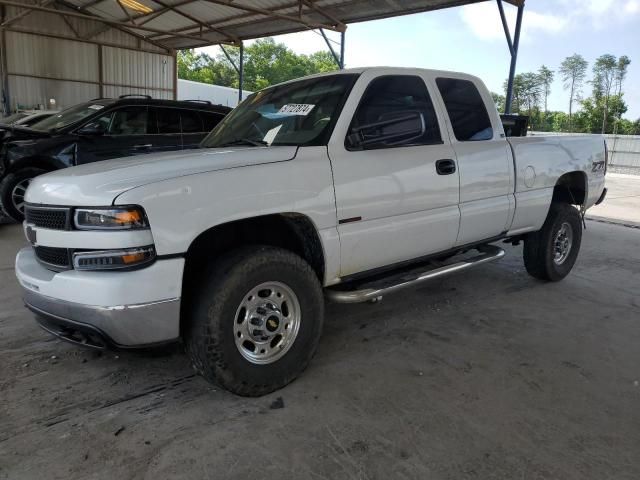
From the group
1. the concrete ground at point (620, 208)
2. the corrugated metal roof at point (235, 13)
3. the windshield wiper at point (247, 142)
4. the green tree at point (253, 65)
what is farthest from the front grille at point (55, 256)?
the green tree at point (253, 65)

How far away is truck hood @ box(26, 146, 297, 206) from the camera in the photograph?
98.9 inches

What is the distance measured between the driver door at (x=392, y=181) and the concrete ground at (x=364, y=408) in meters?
0.76

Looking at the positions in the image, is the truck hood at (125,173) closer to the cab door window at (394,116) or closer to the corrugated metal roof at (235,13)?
the cab door window at (394,116)

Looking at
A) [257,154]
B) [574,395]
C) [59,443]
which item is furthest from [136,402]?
[574,395]

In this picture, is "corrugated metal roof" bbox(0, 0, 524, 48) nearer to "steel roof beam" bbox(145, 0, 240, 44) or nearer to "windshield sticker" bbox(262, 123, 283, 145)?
"steel roof beam" bbox(145, 0, 240, 44)

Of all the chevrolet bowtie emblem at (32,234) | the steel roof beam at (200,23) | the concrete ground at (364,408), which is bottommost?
the concrete ground at (364,408)

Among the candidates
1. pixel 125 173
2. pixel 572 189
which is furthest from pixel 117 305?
pixel 572 189

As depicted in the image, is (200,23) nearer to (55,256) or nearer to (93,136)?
(93,136)

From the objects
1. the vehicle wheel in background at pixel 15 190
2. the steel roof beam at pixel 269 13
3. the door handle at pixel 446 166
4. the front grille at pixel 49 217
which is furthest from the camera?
the steel roof beam at pixel 269 13

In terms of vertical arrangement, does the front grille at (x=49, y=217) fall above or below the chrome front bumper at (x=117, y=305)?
above

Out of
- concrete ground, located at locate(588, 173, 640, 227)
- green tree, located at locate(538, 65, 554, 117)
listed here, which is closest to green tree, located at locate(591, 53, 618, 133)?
green tree, located at locate(538, 65, 554, 117)

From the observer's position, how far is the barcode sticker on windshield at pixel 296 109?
3.46 meters

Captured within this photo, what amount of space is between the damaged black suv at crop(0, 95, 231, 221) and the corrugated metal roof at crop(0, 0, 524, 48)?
577cm

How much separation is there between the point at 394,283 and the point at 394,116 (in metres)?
1.18
